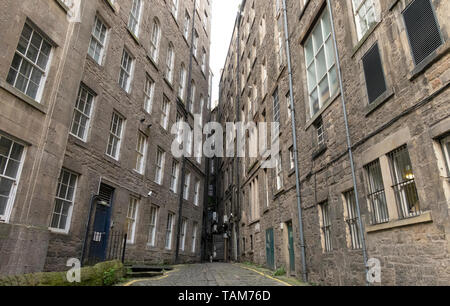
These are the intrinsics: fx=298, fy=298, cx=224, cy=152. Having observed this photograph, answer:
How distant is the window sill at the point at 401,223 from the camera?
219 inches

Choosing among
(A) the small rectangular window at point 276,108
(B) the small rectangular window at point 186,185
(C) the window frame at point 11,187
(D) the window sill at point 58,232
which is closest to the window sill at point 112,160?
(D) the window sill at point 58,232

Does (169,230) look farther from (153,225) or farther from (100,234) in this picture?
(100,234)

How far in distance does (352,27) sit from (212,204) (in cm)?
2688

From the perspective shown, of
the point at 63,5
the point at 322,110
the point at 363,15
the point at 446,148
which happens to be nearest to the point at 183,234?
the point at 322,110

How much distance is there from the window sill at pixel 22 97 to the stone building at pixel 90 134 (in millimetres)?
27

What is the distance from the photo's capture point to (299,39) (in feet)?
41.0

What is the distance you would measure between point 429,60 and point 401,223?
3292mm

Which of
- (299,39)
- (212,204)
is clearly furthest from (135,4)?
(212,204)

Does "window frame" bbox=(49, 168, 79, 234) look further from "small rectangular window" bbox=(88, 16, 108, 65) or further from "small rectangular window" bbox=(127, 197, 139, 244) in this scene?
"small rectangular window" bbox=(88, 16, 108, 65)

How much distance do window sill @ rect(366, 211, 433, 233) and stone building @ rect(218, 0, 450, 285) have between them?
25mm

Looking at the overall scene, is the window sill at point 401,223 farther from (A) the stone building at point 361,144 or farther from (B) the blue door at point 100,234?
(B) the blue door at point 100,234

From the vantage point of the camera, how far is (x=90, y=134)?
1067cm

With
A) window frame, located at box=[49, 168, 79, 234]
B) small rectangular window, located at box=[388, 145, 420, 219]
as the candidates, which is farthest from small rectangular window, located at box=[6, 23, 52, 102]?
small rectangular window, located at box=[388, 145, 420, 219]

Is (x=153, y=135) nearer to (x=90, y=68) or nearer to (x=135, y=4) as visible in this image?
(x=90, y=68)
